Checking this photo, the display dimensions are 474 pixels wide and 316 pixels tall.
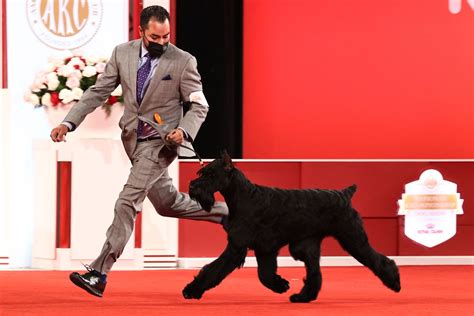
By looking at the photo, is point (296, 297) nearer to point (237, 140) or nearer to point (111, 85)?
point (111, 85)

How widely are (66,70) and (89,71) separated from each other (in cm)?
15

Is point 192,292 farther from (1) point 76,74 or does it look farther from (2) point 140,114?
(1) point 76,74

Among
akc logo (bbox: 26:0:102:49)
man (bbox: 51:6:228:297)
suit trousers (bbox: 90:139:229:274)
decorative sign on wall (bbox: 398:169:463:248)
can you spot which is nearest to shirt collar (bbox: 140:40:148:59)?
man (bbox: 51:6:228:297)

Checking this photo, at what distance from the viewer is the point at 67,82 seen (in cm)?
687

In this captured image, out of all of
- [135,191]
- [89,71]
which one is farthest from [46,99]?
[135,191]

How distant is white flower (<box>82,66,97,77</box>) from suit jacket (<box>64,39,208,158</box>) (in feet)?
6.12

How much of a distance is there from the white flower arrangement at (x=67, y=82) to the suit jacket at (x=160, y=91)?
1.86 metres

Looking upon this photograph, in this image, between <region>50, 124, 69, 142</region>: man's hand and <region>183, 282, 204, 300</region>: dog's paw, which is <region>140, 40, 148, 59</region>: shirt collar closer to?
<region>50, 124, 69, 142</region>: man's hand

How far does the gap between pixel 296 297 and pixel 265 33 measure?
327 centimetres

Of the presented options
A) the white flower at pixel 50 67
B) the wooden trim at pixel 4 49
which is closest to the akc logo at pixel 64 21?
the wooden trim at pixel 4 49

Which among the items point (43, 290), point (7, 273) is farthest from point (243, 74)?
point (43, 290)

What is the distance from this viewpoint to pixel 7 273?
6.83 metres

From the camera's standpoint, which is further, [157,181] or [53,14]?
[53,14]

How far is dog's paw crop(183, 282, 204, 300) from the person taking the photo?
4.78 m
